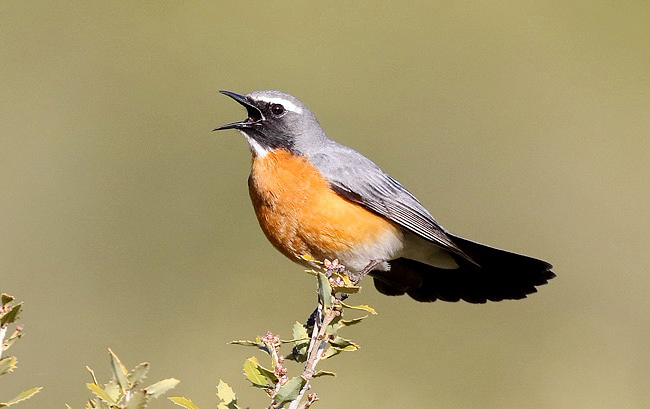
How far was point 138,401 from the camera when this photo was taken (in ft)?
7.18

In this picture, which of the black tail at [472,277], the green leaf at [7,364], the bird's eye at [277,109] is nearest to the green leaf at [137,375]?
the green leaf at [7,364]

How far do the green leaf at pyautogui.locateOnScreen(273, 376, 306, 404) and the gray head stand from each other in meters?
2.89

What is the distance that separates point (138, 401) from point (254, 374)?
0.44 metres

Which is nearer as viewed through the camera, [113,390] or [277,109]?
[113,390]

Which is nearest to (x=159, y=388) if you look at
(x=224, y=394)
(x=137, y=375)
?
(x=137, y=375)

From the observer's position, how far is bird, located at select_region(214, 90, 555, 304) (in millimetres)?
4941

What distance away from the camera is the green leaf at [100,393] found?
2.20m

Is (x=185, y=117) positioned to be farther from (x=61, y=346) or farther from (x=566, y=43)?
(x=566, y=43)

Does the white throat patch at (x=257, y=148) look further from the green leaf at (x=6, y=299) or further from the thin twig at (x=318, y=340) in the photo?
the green leaf at (x=6, y=299)

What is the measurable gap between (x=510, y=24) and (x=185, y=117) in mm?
4112

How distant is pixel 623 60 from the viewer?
11141 millimetres

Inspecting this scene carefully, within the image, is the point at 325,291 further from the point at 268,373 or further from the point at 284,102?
the point at 284,102

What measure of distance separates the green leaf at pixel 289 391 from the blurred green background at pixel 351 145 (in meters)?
3.69

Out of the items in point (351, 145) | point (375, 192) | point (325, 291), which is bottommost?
point (325, 291)
